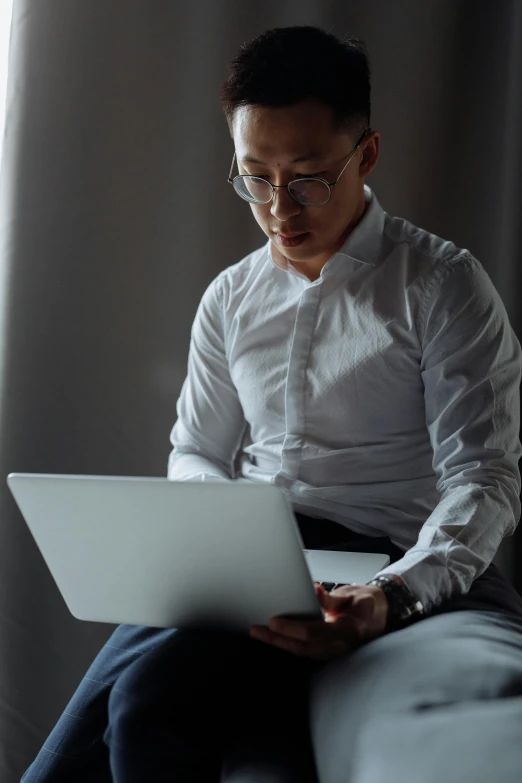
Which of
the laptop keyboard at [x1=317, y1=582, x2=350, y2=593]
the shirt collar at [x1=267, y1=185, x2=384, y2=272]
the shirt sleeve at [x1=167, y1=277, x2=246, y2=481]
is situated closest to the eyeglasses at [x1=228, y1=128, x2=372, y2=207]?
the shirt collar at [x1=267, y1=185, x2=384, y2=272]

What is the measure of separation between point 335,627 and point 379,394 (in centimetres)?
45

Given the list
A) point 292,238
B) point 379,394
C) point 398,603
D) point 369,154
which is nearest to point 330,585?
point 398,603

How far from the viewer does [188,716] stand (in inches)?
37.3

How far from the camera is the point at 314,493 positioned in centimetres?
131

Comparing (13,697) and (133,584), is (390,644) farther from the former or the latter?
(13,697)

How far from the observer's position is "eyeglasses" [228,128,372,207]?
49.0 inches

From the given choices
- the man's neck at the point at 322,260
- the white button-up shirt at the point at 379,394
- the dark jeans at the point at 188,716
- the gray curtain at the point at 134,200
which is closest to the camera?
the dark jeans at the point at 188,716

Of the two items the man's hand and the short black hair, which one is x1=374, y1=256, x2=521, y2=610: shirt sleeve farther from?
the short black hair

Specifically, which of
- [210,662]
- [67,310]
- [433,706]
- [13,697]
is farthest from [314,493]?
[13,697]

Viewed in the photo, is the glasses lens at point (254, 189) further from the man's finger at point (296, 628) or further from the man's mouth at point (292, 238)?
the man's finger at point (296, 628)

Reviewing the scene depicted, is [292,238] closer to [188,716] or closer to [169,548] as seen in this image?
[169,548]

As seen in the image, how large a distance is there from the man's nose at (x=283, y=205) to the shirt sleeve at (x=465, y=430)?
0.74 feet

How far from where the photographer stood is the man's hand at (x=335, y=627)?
0.89 metres

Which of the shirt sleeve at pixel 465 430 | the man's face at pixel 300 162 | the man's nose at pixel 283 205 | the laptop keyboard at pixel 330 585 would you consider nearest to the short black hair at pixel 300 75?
the man's face at pixel 300 162
